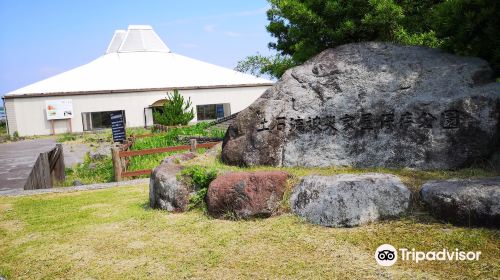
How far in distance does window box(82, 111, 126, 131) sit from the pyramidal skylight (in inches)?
317

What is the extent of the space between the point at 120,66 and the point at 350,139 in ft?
103

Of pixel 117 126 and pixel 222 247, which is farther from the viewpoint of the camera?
pixel 117 126

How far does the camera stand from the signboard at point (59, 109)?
2839 centimetres

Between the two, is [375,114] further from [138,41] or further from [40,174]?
[138,41]

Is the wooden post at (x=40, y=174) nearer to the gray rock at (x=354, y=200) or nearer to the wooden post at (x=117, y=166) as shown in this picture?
the wooden post at (x=117, y=166)

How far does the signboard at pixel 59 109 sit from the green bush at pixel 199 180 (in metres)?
25.8

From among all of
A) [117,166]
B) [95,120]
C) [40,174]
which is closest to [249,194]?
[117,166]

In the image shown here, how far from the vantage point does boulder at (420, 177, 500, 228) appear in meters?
4.01

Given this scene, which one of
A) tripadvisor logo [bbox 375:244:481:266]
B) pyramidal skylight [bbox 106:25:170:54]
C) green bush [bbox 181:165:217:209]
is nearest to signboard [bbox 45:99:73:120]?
pyramidal skylight [bbox 106:25:170:54]

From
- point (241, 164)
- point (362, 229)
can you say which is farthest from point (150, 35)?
point (362, 229)

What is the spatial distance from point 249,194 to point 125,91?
2642 centimetres

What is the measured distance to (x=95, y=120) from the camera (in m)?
31.7

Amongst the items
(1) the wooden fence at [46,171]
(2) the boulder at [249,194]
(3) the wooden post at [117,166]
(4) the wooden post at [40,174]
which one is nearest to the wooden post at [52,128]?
(1) the wooden fence at [46,171]

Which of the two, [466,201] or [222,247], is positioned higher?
[466,201]
